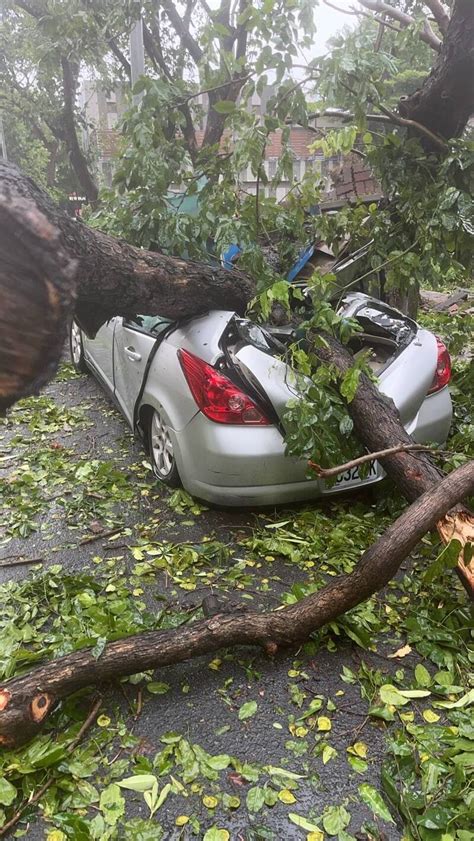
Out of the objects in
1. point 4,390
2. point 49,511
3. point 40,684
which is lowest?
point 49,511

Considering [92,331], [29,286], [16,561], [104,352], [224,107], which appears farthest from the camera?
[104,352]

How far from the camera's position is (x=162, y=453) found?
153 inches

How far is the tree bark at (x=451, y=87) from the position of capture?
3709mm

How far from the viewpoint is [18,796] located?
5.98ft

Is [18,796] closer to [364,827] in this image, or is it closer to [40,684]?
[40,684]

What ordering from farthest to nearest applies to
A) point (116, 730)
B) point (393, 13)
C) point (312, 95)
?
point (393, 13) → point (312, 95) → point (116, 730)

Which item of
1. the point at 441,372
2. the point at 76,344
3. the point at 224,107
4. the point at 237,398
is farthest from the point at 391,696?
the point at 76,344

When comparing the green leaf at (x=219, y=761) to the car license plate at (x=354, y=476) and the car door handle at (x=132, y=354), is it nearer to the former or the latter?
the car license plate at (x=354, y=476)

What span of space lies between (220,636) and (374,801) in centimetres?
77

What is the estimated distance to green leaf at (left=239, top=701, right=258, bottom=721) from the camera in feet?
7.05

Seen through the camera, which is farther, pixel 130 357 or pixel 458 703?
pixel 130 357

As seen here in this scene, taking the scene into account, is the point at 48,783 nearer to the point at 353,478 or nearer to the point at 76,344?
the point at 353,478

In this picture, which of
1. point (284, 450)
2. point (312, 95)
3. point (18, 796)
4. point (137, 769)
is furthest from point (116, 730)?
point (312, 95)

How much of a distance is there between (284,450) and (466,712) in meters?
1.54
